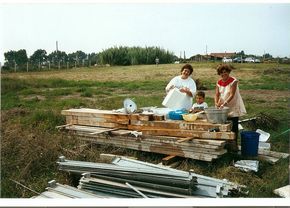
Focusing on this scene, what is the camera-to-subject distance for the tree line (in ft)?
28.6

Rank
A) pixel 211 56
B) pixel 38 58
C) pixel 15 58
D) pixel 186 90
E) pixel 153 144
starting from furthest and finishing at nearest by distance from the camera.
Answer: pixel 38 58
pixel 211 56
pixel 15 58
pixel 186 90
pixel 153 144

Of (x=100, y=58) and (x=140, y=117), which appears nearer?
(x=140, y=117)

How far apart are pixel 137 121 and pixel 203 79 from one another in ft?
19.7

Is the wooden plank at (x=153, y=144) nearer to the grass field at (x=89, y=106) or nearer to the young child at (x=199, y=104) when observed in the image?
the grass field at (x=89, y=106)

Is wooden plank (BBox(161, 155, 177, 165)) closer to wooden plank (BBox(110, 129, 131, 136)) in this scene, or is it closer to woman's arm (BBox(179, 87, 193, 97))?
wooden plank (BBox(110, 129, 131, 136))

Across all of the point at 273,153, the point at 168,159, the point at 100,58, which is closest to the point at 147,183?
the point at 168,159

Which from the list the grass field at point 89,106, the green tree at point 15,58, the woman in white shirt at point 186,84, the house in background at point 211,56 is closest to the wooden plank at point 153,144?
the grass field at point 89,106

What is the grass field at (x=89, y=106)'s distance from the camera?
194 inches

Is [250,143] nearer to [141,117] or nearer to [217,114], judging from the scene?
[217,114]

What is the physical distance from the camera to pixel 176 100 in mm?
6156

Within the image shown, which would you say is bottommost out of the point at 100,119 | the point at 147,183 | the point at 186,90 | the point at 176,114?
the point at 147,183

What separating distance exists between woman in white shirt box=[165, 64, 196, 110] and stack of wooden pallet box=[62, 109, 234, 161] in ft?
2.34

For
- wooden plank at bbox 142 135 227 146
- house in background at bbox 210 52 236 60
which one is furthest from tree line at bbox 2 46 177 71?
wooden plank at bbox 142 135 227 146

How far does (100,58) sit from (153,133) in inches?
199
